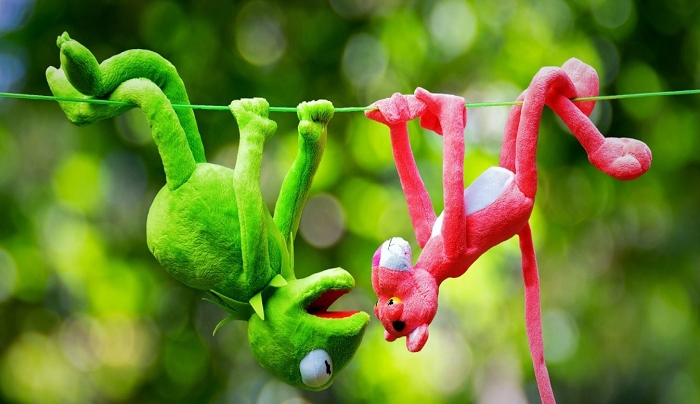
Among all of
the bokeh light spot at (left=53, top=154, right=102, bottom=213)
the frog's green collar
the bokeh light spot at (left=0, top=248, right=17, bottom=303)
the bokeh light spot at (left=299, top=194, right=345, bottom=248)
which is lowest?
the bokeh light spot at (left=299, top=194, right=345, bottom=248)

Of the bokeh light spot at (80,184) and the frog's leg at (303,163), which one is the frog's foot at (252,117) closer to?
the frog's leg at (303,163)

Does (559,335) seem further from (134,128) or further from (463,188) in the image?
(463,188)

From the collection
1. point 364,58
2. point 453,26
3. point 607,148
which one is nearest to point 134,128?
point 364,58

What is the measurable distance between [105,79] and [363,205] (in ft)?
5.31

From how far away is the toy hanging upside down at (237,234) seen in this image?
3.22 ft

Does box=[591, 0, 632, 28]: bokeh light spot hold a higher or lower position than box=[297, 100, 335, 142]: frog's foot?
lower

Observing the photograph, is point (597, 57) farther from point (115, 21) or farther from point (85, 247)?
point (85, 247)

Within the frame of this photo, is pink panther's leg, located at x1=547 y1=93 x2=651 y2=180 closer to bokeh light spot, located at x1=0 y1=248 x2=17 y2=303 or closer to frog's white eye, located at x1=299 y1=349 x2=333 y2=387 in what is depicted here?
frog's white eye, located at x1=299 y1=349 x2=333 y2=387

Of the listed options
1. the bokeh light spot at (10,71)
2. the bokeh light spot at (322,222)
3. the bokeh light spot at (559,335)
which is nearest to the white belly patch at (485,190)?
the bokeh light spot at (322,222)

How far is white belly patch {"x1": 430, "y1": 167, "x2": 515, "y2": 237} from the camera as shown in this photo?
1.02m

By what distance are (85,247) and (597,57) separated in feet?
5.95

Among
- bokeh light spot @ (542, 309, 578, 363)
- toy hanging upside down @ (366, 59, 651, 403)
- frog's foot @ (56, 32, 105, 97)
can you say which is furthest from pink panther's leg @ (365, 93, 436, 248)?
bokeh light spot @ (542, 309, 578, 363)

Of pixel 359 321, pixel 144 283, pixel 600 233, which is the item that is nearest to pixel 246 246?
→ pixel 359 321

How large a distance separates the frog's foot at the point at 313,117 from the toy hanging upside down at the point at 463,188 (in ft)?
0.22
